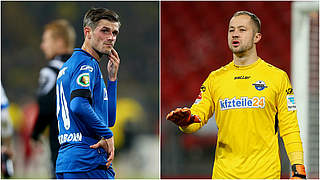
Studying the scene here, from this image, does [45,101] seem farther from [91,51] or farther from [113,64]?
[91,51]

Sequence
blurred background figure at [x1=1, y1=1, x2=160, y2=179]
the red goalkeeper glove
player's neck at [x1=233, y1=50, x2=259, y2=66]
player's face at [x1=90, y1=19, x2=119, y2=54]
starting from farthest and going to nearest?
blurred background figure at [x1=1, y1=1, x2=160, y2=179] < player's neck at [x1=233, y1=50, x2=259, y2=66] < player's face at [x1=90, y1=19, x2=119, y2=54] < the red goalkeeper glove

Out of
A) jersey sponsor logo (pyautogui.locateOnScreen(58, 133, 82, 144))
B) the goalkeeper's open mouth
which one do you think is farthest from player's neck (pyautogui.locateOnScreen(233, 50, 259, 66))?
jersey sponsor logo (pyautogui.locateOnScreen(58, 133, 82, 144))

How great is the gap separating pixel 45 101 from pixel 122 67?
15.2m

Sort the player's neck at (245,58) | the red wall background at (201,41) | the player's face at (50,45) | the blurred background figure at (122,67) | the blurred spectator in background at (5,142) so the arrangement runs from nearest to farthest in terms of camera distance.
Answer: the player's neck at (245,58) → the blurred spectator in background at (5,142) → the player's face at (50,45) → the red wall background at (201,41) → the blurred background figure at (122,67)

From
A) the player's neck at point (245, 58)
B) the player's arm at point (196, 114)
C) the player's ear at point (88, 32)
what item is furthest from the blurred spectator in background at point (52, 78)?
the player's neck at point (245, 58)

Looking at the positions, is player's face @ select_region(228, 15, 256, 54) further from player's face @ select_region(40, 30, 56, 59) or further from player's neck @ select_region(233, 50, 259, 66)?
player's face @ select_region(40, 30, 56, 59)

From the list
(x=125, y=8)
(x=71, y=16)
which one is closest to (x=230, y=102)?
(x=71, y=16)

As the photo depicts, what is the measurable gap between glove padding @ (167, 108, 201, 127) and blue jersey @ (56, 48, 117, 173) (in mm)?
480

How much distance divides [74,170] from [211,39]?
6.89m

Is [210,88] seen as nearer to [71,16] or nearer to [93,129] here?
[93,129]

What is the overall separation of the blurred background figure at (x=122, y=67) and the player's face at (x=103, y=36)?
39.5ft

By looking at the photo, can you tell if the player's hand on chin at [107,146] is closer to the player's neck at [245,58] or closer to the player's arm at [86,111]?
the player's arm at [86,111]

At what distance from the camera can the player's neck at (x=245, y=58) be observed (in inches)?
161

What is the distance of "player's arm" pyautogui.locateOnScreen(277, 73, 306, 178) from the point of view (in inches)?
152
